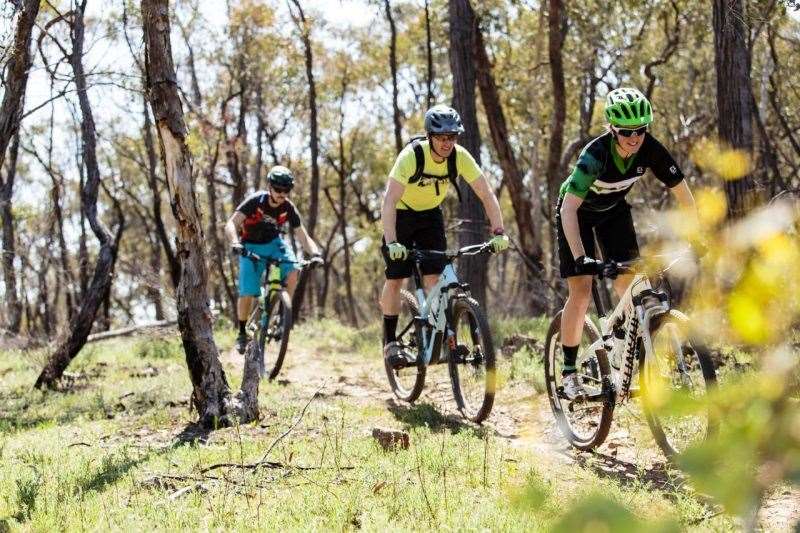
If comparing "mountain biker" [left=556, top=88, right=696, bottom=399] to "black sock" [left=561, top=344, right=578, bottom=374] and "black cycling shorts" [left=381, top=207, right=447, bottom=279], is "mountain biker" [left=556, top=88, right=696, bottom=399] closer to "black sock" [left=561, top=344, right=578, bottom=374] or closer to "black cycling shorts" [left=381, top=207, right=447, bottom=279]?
"black sock" [left=561, top=344, right=578, bottom=374]

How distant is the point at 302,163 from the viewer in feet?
107

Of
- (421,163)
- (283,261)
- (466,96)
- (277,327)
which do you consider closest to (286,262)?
(283,261)

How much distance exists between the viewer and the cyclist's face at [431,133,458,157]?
6617 mm

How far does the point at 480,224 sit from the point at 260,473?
7884mm

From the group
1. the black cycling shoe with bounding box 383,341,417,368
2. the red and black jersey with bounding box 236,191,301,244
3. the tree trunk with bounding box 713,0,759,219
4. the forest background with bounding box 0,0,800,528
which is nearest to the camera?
the forest background with bounding box 0,0,800,528

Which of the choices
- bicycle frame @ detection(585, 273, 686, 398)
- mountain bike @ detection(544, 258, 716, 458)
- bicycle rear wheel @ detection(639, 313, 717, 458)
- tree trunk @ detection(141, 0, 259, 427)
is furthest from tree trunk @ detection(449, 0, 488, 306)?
bicycle rear wheel @ detection(639, 313, 717, 458)

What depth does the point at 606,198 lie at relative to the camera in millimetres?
5707

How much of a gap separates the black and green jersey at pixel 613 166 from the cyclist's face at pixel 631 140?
0.12 metres

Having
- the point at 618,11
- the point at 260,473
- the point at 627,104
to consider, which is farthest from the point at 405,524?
the point at 618,11

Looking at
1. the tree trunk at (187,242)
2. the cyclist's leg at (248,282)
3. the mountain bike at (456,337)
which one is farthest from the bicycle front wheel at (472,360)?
the cyclist's leg at (248,282)

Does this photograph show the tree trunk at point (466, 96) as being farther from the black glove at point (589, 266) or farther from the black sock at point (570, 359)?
the black glove at point (589, 266)

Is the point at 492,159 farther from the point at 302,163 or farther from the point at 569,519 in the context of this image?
the point at 569,519

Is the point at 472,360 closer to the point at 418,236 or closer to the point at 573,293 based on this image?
the point at 573,293

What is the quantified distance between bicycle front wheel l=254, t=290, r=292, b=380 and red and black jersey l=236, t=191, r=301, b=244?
0.76 m
